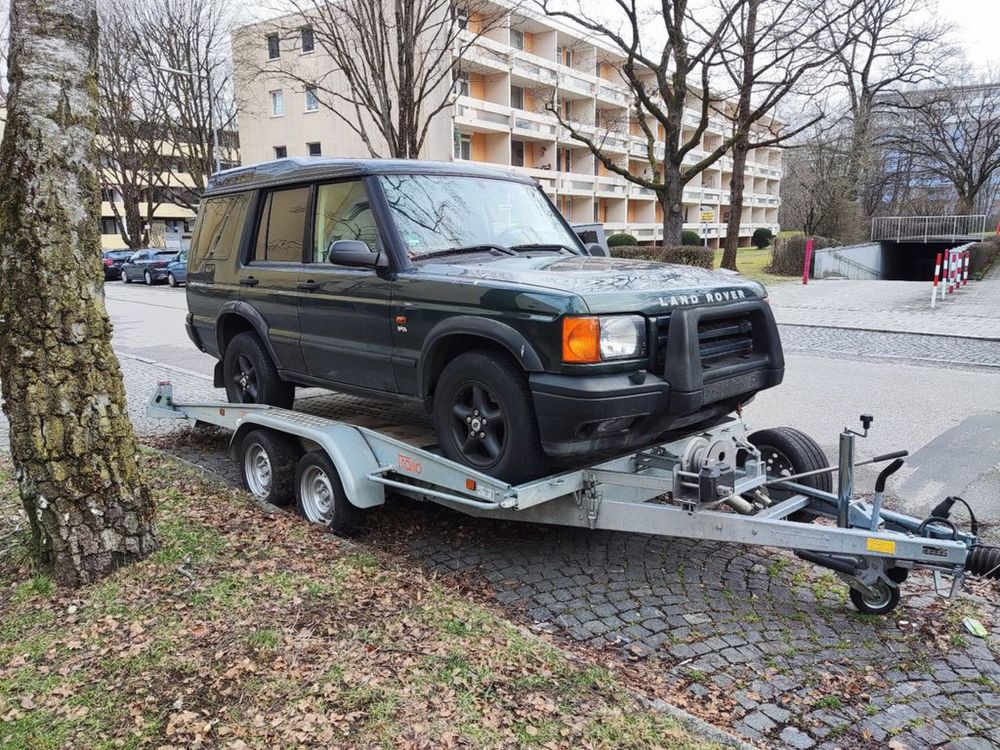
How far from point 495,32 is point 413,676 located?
→ 41435mm

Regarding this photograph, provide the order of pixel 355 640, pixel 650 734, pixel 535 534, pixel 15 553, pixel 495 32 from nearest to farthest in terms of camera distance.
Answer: pixel 650 734
pixel 355 640
pixel 15 553
pixel 535 534
pixel 495 32

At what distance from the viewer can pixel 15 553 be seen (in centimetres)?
420

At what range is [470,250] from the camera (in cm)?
501

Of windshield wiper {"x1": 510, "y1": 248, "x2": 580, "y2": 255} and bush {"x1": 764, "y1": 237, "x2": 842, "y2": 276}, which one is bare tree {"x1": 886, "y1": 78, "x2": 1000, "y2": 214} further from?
windshield wiper {"x1": 510, "y1": 248, "x2": 580, "y2": 255}

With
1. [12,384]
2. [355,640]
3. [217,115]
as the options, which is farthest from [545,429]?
[217,115]

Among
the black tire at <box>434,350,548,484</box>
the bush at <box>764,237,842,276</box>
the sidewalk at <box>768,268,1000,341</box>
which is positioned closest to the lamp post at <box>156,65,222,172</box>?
the bush at <box>764,237,842,276</box>

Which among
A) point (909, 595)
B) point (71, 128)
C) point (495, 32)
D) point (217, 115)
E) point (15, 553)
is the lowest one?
point (909, 595)

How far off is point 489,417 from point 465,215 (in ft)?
5.30

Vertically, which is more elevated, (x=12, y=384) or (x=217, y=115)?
(x=217, y=115)

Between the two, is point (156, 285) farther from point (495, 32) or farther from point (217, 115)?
point (495, 32)

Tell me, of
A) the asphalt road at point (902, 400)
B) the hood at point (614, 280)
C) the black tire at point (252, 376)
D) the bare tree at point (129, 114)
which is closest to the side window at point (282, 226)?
the black tire at point (252, 376)

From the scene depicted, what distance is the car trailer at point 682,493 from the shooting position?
356 cm

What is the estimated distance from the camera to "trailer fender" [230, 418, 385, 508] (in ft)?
15.5

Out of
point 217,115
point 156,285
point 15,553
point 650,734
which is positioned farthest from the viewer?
point 217,115
